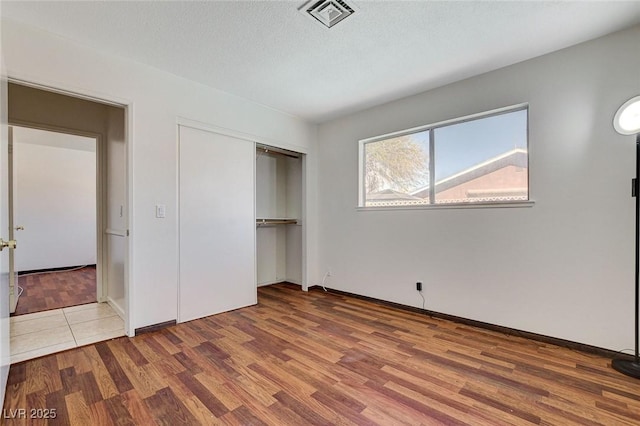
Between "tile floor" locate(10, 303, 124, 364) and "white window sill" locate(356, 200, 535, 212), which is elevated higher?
"white window sill" locate(356, 200, 535, 212)

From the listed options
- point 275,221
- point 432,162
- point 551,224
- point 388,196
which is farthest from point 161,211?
point 551,224

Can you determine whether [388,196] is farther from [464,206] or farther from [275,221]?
[275,221]

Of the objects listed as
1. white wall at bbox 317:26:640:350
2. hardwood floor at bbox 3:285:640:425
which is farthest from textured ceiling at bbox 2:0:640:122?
hardwood floor at bbox 3:285:640:425

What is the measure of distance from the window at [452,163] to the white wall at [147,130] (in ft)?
7.03

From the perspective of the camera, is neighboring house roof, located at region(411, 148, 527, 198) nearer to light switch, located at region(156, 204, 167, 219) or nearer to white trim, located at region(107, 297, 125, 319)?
light switch, located at region(156, 204, 167, 219)

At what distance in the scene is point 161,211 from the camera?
9.21ft

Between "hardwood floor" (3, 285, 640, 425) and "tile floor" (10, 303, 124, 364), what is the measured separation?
0.19m

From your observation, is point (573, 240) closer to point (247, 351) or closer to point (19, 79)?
point (247, 351)

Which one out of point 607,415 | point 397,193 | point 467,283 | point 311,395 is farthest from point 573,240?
point 311,395

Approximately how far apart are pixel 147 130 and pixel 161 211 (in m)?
0.79

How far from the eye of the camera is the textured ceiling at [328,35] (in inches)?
76.2

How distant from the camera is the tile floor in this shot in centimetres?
235

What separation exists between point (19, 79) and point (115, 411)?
2389 millimetres

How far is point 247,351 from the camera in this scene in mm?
2332
